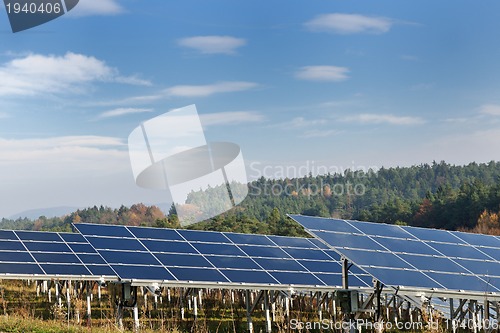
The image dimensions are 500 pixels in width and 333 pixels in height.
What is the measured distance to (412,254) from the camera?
1973 cm

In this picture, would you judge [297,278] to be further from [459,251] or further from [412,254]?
[459,251]

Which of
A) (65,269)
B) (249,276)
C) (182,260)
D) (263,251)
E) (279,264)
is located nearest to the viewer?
(249,276)

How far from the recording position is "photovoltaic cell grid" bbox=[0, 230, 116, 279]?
26234 mm

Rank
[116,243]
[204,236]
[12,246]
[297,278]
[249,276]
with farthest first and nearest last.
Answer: [12,246] → [204,236] → [116,243] → [297,278] → [249,276]

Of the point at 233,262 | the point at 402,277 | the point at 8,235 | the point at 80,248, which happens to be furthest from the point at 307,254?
the point at 8,235

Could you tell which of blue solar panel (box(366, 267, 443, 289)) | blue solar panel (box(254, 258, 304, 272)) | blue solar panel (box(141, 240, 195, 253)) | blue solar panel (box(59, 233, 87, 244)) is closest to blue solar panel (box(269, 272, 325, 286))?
blue solar panel (box(254, 258, 304, 272))

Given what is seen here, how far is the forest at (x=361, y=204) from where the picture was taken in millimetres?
75875

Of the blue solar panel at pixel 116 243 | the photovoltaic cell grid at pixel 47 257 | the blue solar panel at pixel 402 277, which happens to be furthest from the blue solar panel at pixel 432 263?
the photovoltaic cell grid at pixel 47 257

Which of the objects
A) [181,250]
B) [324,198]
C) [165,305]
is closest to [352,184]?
[324,198]

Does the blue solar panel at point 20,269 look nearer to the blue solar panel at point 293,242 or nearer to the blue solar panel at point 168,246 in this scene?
the blue solar panel at point 168,246

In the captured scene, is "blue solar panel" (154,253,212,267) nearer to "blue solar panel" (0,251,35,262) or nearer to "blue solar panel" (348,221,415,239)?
"blue solar panel" (348,221,415,239)

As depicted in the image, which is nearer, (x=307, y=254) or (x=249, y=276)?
(x=249, y=276)

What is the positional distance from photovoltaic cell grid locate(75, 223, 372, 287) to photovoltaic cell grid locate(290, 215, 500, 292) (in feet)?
10.7

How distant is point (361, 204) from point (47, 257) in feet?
321
